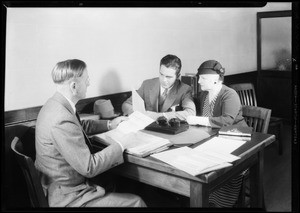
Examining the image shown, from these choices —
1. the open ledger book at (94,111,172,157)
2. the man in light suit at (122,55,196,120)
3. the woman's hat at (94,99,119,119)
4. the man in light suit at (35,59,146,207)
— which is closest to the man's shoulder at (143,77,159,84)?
the man in light suit at (122,55,196,120)

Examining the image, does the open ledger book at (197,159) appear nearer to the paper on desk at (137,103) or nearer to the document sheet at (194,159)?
the document sheet at (194,159)

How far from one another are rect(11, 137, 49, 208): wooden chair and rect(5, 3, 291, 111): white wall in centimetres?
53

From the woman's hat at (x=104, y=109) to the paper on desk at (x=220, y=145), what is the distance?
2.65ft

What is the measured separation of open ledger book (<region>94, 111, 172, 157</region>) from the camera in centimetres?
157

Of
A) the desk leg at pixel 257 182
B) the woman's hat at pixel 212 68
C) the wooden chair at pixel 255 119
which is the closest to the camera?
the desk leg at pixel 257 182

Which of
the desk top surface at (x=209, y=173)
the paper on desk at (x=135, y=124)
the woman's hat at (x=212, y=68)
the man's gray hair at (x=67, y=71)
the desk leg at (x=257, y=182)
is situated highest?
the woman's hat at (x=212, y=68)

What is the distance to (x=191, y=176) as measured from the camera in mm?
1335

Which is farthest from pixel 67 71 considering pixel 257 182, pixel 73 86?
pixel 257 182

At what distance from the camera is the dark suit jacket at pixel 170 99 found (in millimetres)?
2193

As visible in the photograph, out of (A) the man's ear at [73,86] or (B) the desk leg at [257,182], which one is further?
(B) the desk leg at [257,182]

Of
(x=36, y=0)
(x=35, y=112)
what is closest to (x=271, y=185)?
(x=35, y=112)

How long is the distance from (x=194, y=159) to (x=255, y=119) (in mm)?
877

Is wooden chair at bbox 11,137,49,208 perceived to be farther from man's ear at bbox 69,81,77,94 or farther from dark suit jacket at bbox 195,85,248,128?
dark suit jacket at bbox 195,85,248,128

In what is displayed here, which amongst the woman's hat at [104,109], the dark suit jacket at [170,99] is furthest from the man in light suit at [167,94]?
the woman's hat at [104,109]
